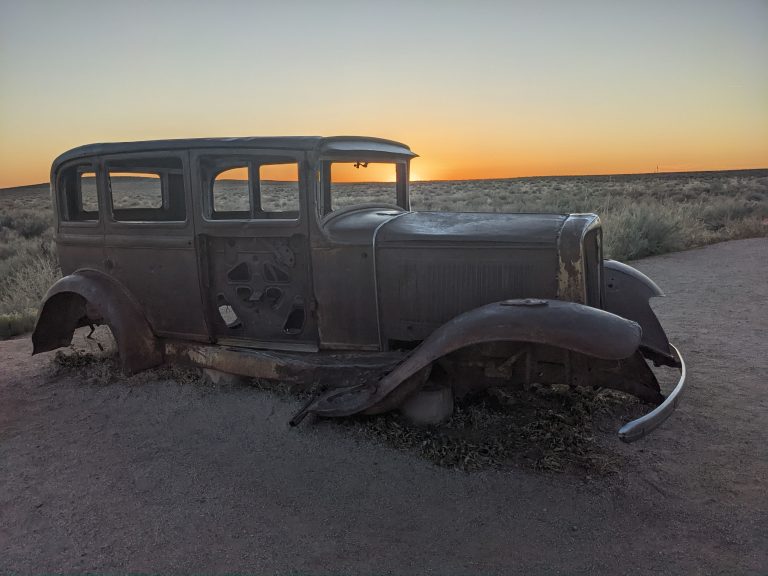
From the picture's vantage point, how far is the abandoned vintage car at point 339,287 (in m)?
3.45

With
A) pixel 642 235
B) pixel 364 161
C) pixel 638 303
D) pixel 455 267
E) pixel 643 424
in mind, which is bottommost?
pixel 642 235

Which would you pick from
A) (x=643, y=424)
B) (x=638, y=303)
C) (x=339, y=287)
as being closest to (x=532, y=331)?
(x=643, y=424)

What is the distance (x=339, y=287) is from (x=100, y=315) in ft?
7.78

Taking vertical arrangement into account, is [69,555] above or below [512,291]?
below

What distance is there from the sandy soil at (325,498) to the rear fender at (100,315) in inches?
13.3

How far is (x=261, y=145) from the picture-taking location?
4.12 m

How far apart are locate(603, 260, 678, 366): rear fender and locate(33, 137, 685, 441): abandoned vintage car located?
0.05 ft

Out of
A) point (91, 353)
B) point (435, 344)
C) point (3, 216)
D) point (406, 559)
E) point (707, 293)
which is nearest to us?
point (406, 559)

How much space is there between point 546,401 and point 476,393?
0.56 metres

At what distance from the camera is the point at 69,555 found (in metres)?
2.80

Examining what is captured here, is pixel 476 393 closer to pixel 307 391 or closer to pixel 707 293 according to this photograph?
pixel 307 391

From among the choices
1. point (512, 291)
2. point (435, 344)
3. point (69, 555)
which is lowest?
point (69, 555)

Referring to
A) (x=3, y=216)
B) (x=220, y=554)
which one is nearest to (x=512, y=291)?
(x=220, y=554)

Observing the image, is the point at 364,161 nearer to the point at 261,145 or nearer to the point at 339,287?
the point at 261,145
